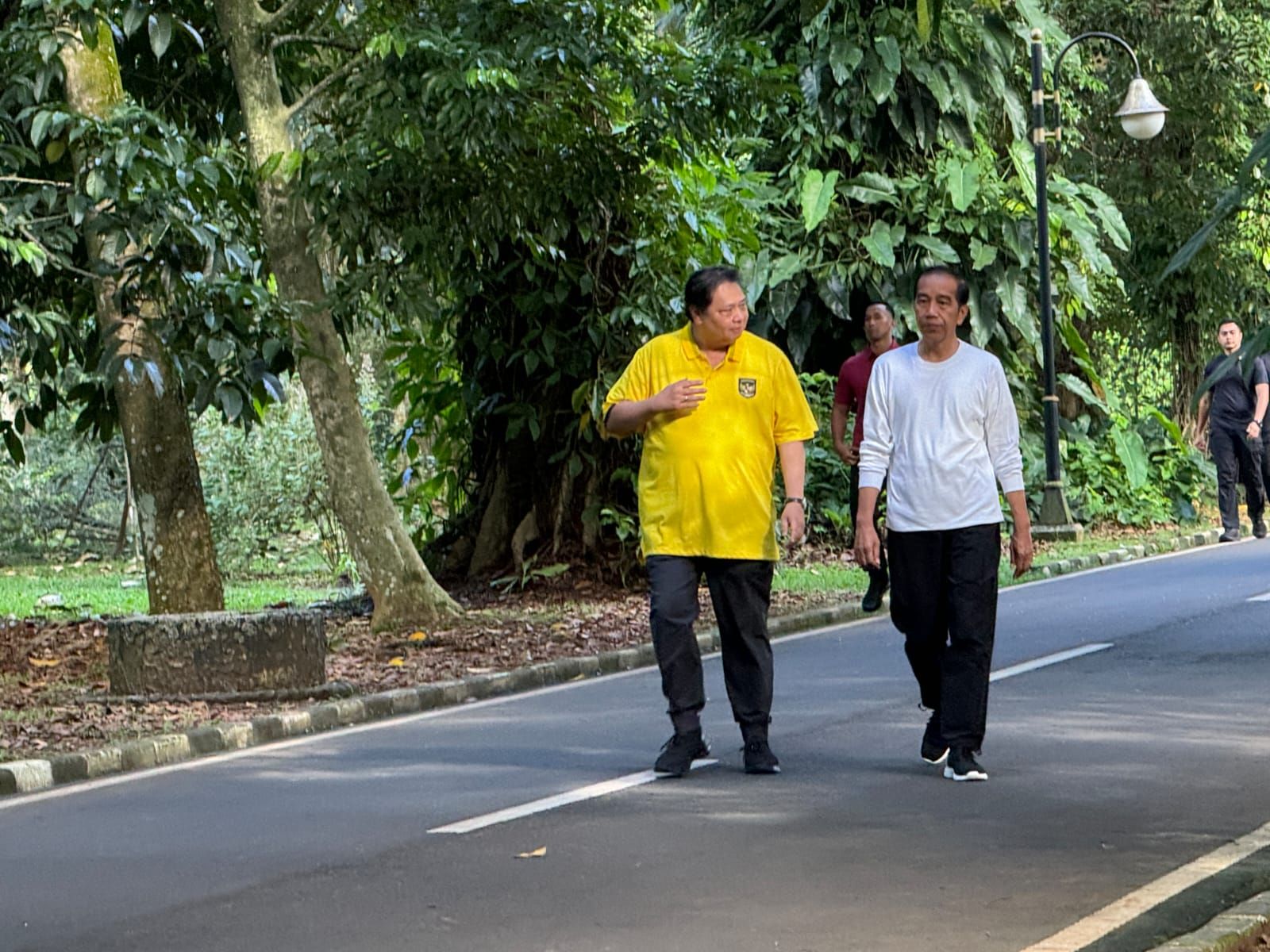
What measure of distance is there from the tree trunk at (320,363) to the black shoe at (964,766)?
25.1 feet

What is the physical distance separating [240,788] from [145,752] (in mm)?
1221

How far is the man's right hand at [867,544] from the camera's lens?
9094 millimetres

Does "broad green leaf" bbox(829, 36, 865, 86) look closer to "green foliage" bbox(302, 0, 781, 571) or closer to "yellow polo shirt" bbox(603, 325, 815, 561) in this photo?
"green foliage" bbox(302, 0, 781, 571)

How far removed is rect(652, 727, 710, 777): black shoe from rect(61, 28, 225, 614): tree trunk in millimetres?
5834

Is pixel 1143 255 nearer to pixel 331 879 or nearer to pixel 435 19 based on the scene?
pixel 435 19

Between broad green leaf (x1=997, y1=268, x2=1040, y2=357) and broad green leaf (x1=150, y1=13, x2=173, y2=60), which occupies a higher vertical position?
broad green leaf (x1=150, y1=13, x2=173, y2=60)

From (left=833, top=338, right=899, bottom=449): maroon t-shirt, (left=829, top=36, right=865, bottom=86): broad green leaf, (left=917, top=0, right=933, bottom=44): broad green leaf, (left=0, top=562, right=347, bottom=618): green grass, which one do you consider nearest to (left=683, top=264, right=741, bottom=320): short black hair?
(left=917, top=0, right=933, bottom=44): broad green leaf

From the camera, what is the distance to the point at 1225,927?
234 inches

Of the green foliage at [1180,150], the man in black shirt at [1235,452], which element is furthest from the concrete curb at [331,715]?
the green foliage at [1180,150]

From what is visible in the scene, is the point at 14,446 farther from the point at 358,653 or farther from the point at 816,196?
the point at 816,196

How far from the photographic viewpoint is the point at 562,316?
63.4ft

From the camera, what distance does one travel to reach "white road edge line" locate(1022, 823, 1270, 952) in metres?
6.05

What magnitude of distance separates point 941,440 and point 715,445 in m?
0.94

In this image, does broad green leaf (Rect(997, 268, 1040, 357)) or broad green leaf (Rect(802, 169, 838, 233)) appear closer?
broad green leaf (Rect(802, 169, 838, 233))
